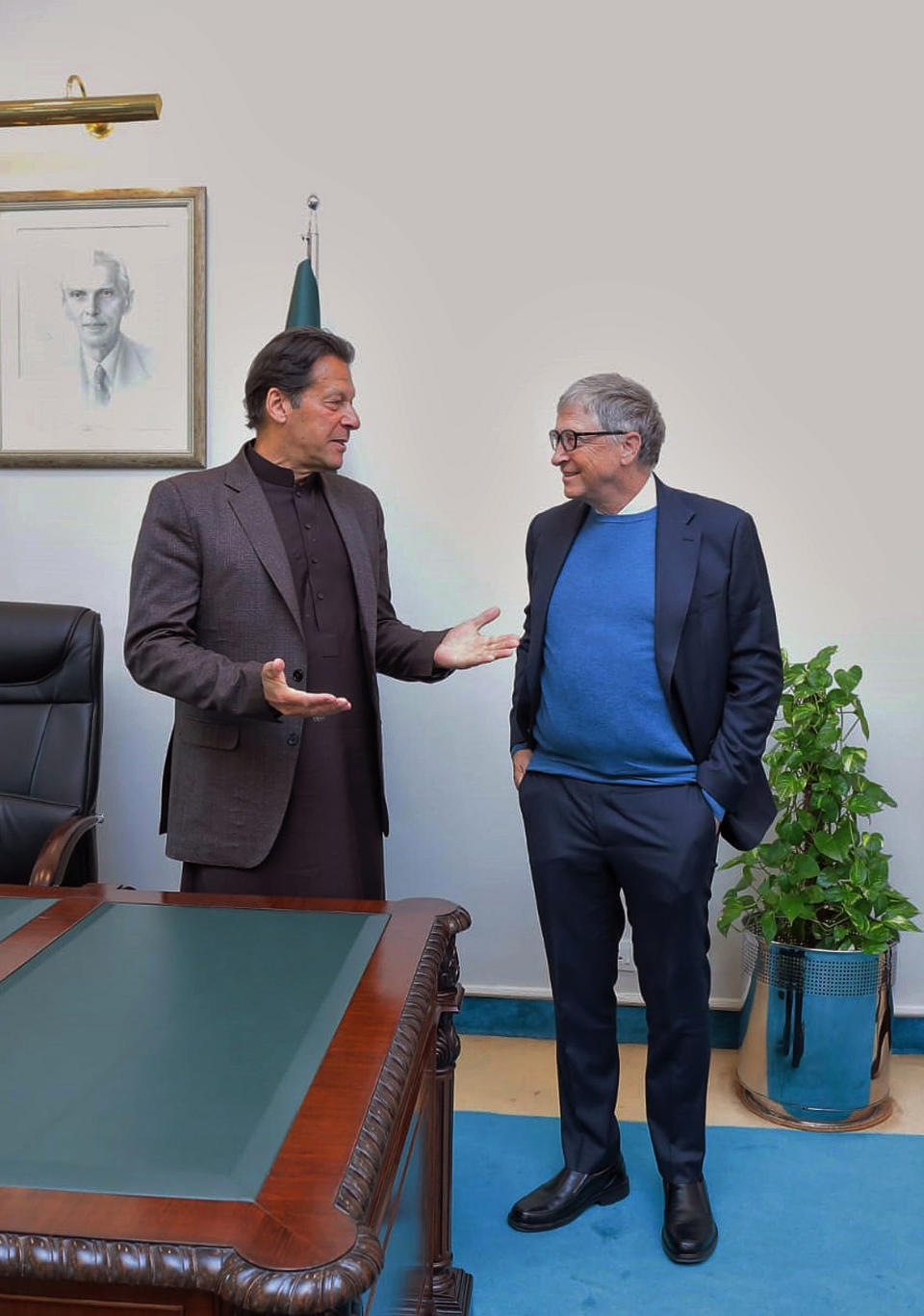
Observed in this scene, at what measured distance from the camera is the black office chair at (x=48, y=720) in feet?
9.68

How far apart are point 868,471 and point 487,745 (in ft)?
4.22

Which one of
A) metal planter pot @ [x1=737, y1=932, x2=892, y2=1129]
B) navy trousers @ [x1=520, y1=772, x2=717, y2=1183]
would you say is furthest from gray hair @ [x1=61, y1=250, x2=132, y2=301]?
metal planter pot @ [x1=737, y1=932, x2=892, y2=1129]

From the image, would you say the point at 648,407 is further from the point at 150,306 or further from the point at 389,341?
the point at 150,306

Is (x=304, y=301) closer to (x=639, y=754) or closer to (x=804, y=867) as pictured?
(x=639, y=754)

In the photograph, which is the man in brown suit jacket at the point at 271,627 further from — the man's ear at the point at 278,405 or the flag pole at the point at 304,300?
the flag pole at the point at 304,300

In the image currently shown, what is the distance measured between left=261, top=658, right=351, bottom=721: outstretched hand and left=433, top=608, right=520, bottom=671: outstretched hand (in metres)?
0.43

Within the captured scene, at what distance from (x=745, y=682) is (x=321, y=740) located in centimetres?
87

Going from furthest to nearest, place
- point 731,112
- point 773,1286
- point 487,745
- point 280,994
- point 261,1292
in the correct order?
point 487,745 < point 731,112 < point 773,1286 < point 280,994 < point 261,1292

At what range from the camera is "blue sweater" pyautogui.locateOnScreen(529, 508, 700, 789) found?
2426 mm

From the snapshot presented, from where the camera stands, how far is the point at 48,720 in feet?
9.89

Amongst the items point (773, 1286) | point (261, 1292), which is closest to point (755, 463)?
point (773, 1286)

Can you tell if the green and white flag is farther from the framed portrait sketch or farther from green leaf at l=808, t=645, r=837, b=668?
green leaf at l=808, t=645, r=837, b=668

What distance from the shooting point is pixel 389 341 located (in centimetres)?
340

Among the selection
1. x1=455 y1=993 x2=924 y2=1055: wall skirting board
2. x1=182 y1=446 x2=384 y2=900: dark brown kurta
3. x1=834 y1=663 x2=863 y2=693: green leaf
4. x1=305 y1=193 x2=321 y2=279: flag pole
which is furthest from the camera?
x1=455 y1=993 x2=924 y2=1055: wall skirting board
